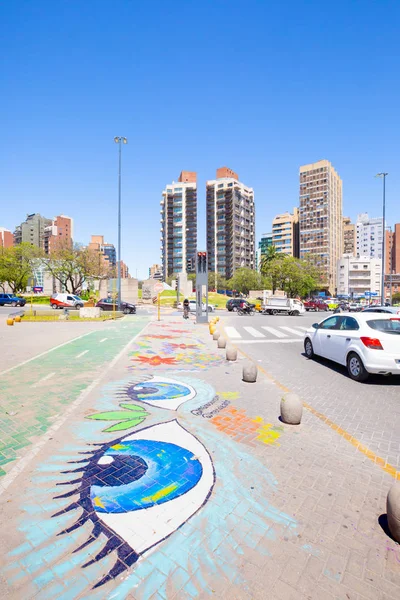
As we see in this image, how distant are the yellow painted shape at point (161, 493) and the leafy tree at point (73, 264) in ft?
161

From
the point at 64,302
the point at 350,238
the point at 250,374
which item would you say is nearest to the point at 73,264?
the point at 64,302

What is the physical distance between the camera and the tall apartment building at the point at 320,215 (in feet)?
337

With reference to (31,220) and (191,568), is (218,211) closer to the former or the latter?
(31,220)

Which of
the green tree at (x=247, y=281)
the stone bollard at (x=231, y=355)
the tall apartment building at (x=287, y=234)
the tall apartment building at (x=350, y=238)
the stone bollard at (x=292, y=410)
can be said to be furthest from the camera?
the tall apartment building at (x=350, y=238)

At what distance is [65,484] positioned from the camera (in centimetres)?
345

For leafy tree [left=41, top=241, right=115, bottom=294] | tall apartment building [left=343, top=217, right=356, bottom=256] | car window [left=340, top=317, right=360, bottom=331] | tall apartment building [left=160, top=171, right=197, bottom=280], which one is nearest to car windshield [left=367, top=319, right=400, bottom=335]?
car window [left=340, top=317, right=360, bottom=331]

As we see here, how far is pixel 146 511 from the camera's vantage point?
2.99 meters

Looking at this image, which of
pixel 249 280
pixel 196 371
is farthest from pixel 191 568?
pixel 249 280

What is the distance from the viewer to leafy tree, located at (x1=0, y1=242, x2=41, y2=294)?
2016 inches

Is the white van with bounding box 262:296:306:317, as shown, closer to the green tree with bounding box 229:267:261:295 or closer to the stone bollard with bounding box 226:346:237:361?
the stone bollard with bounding box 226:346:237:361

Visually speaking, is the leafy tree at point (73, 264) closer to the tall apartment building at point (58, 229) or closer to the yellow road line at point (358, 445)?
the yellow road line at point (358, 445)

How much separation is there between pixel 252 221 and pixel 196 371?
115744 millimetres

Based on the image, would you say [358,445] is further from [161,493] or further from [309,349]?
[309,349]

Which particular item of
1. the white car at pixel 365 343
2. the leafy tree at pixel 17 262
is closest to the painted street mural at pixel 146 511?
the white car at pixel 365 343
